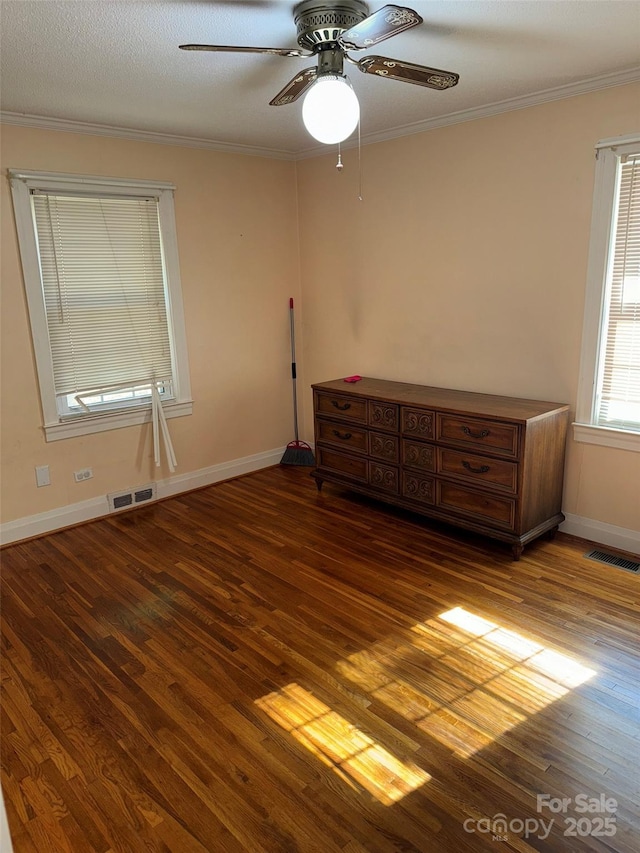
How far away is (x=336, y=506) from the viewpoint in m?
4.16

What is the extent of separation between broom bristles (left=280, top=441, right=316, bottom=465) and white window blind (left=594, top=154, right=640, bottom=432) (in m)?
2.43

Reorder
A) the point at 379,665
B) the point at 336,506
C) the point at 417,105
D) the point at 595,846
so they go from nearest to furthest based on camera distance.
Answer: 1. the point at 595,846
2. the point at 379,665
3. the point at 417,105
4. the point at 336,506

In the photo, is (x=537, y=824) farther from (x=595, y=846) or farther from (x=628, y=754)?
(x=628, y=754)

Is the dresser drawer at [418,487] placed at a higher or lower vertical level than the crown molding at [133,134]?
lower

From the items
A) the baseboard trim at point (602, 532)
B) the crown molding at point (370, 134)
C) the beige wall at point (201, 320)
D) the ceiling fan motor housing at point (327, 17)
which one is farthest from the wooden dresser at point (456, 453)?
the ceiling fan motor housing at point (327, 17)

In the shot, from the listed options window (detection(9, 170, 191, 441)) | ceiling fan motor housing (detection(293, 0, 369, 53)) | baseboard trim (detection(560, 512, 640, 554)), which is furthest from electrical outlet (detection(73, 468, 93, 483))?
baseboard trim (detection(560, 512, 640, 554))

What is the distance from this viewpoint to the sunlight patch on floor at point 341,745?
1.87 meters

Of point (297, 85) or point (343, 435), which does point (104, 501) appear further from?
point (297, 85)

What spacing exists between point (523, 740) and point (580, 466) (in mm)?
1846

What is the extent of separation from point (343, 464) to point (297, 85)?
8.28ft

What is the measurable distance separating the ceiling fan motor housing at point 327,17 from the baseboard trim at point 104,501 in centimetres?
312

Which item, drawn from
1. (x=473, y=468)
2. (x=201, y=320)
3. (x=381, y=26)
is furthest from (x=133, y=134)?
(x=473, y=468)

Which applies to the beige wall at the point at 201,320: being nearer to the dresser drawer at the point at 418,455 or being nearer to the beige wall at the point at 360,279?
the beige wall at the point at 360,279

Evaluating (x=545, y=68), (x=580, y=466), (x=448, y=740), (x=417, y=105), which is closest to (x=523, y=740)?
(x=448, y=740)
